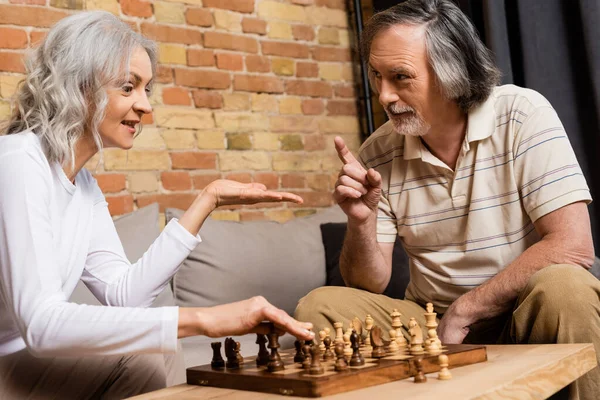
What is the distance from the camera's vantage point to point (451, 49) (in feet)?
7.03

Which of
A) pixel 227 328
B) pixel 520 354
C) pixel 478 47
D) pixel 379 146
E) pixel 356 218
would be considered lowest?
pixel 520 354

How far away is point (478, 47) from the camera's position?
2191 millimetres

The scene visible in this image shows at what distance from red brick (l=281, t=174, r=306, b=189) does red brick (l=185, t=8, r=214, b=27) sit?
0.74 metres

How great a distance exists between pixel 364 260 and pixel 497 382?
92 cm

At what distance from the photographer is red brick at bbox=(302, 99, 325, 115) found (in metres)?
3.43

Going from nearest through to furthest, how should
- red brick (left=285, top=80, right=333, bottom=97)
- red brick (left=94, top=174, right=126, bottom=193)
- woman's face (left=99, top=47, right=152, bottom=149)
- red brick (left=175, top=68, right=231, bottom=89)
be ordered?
woman's face (left=99, top=47, right=152, bottom=149)
red brick (left=94, top=174, right=126, bottom=193)
red brick (left=175, top=68, right=231, bottom=89)
red brick (left=285, top=80, right=333, bottom=97)

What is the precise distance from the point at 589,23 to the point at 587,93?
262mm

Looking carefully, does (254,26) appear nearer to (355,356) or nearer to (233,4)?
(233,4)

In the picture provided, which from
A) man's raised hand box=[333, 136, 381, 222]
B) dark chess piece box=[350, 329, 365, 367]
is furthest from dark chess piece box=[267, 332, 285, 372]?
man's raised hand box=[333, 136, 381, 222]

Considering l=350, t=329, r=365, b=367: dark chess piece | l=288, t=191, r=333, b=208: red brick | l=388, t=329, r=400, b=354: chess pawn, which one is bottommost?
l=388, t=329, r=400, b=354: chess pawn

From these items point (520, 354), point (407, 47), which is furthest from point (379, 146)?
point (520, 354)

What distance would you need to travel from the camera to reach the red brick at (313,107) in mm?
3432

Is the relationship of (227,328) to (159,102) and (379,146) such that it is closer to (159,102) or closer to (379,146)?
(379,146)

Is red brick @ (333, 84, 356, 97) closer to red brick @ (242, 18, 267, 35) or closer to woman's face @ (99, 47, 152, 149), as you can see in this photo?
red brick @ (242, 18, 267, 35)
